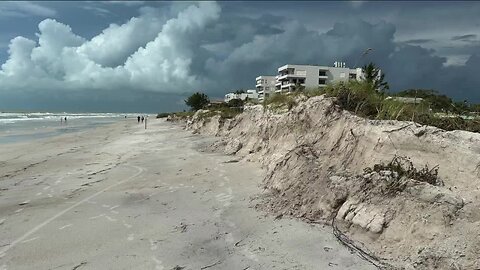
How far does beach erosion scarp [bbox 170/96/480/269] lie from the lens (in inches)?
237

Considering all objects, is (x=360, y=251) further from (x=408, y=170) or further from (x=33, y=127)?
(x=33, y=127)

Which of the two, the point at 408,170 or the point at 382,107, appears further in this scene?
the point at 382,107

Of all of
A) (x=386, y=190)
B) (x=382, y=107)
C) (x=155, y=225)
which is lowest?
(x=155, y=225)

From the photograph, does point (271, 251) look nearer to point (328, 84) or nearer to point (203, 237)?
point (203, 237)

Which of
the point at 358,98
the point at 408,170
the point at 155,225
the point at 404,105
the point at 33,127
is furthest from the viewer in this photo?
the point at 33,127

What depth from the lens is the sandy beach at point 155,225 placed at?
7160 millimetres

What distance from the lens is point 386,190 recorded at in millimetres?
7141

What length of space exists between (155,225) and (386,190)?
5.12 metres

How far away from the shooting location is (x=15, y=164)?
67.3ft

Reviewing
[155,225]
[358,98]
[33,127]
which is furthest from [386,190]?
[33,127]

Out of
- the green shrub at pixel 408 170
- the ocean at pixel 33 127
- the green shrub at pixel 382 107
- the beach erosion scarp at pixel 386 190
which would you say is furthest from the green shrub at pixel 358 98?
the ocean at pixel 33 127

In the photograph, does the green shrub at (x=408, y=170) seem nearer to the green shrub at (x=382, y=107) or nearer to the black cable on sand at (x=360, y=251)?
the green shrub at (x=382, y=107)

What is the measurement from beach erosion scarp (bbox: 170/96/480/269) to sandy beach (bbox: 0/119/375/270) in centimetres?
49

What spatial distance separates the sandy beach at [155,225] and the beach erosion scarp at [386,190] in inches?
19.1
